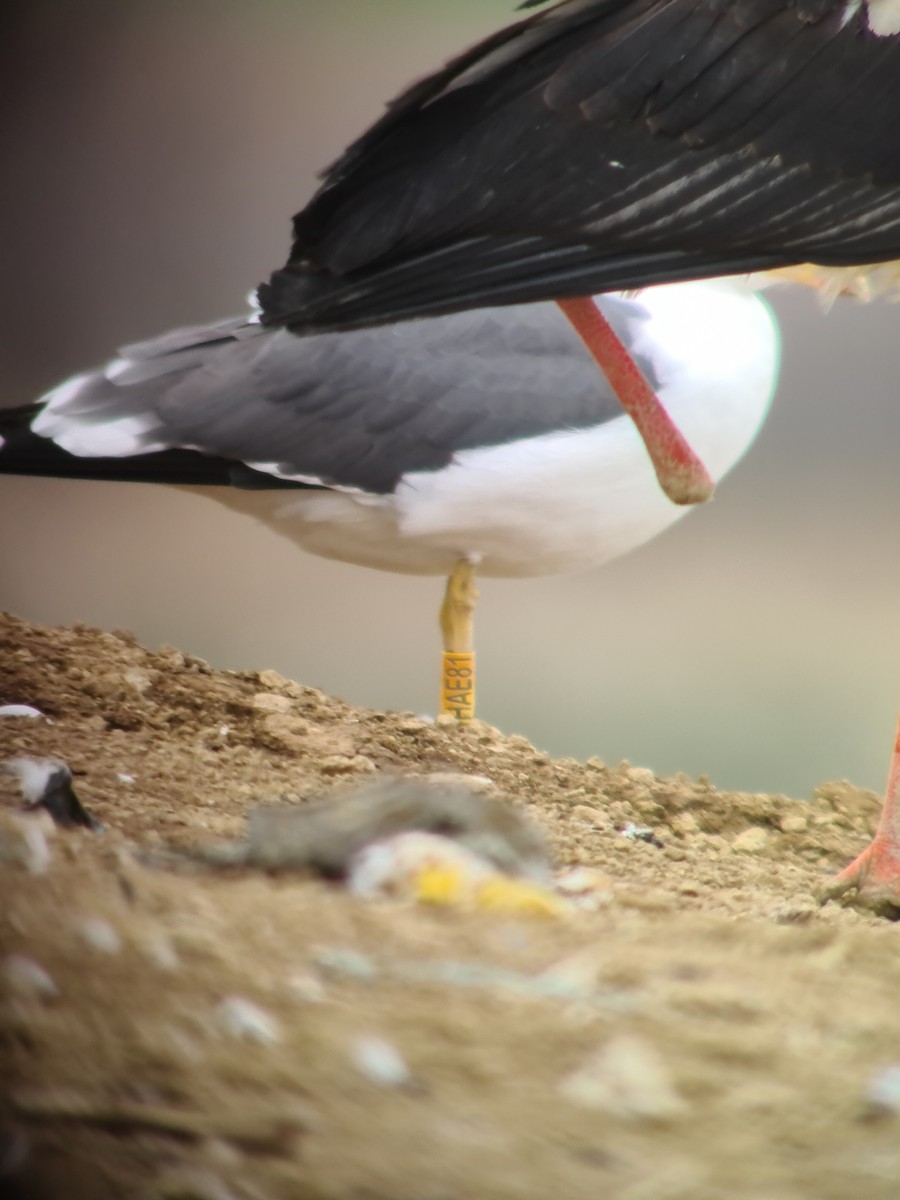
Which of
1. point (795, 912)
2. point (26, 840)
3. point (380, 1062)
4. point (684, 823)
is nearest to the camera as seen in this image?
point (380, 1062)

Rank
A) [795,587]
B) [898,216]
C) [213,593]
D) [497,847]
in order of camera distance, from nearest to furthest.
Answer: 1. [497,847]
2. [213,593]
3. [898,216]
4. [795,587]

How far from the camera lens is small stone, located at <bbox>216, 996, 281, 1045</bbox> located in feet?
2.58

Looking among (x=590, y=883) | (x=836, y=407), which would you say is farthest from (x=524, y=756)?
(x=836, y=407)

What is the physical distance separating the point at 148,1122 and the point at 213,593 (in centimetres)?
46

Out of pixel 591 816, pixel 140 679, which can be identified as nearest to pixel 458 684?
pixel 591 816

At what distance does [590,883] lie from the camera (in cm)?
102

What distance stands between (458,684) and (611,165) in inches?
18.5

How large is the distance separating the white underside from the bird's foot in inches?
14.9

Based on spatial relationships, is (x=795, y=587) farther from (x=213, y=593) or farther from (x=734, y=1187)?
(x=734, y=1187)

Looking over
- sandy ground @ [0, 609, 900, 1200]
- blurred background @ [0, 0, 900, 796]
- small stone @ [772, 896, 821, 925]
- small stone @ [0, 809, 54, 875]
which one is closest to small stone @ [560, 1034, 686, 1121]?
sandy ground @ [0, 609, 900, 1200]

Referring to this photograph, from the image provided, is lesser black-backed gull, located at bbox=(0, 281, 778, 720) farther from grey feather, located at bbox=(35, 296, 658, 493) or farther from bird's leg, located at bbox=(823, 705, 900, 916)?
bird's leg, located at bbox=(823, 705, 900, 916)

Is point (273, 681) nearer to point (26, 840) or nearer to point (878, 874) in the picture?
point (26, 840)

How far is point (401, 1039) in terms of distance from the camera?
2.62 ft

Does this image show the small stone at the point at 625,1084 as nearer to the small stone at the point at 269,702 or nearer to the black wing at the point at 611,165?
the small stone at the point at 269,702
